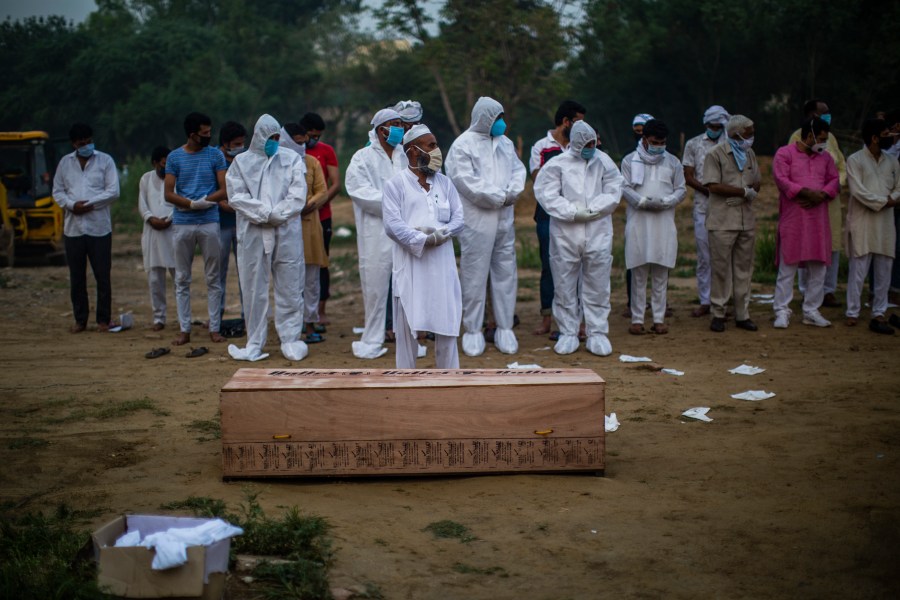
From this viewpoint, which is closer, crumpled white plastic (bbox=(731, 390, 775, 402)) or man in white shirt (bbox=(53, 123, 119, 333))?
crumpled white plastic (bbox=(731, 390, 775, 402))

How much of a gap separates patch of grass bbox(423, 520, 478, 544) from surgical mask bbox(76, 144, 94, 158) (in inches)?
284

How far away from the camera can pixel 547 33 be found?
94.6 feet

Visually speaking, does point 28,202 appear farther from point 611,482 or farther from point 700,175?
point 611,482

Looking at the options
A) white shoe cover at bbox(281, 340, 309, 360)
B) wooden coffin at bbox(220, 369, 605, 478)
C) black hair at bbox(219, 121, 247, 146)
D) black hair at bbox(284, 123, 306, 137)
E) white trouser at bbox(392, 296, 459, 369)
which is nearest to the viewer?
wooden coffin at bbox(220, 369, 605, 478)

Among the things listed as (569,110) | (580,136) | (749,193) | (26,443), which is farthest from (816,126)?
(26,443)

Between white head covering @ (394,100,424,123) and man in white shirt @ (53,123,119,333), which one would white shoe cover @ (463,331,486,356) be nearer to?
white head covering @ (394,100,424,123)

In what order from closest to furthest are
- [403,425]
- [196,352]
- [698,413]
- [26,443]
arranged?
[403,425]
[26,443]
[698,413]
[196,352]

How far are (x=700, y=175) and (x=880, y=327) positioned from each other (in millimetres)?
2431

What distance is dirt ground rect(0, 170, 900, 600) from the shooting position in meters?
4.41

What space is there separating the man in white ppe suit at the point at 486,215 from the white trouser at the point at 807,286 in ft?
10.1

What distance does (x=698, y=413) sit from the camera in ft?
23.5

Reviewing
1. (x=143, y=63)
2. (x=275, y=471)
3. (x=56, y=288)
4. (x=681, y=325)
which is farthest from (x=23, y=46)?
(x=275, y=471)

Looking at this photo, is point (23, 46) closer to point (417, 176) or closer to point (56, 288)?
point (56, 288)

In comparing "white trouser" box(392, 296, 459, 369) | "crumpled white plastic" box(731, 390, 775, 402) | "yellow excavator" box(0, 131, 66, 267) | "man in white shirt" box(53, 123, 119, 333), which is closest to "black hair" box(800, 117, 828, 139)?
"crumpled white plastic" box(731, 390, 775, 402)
